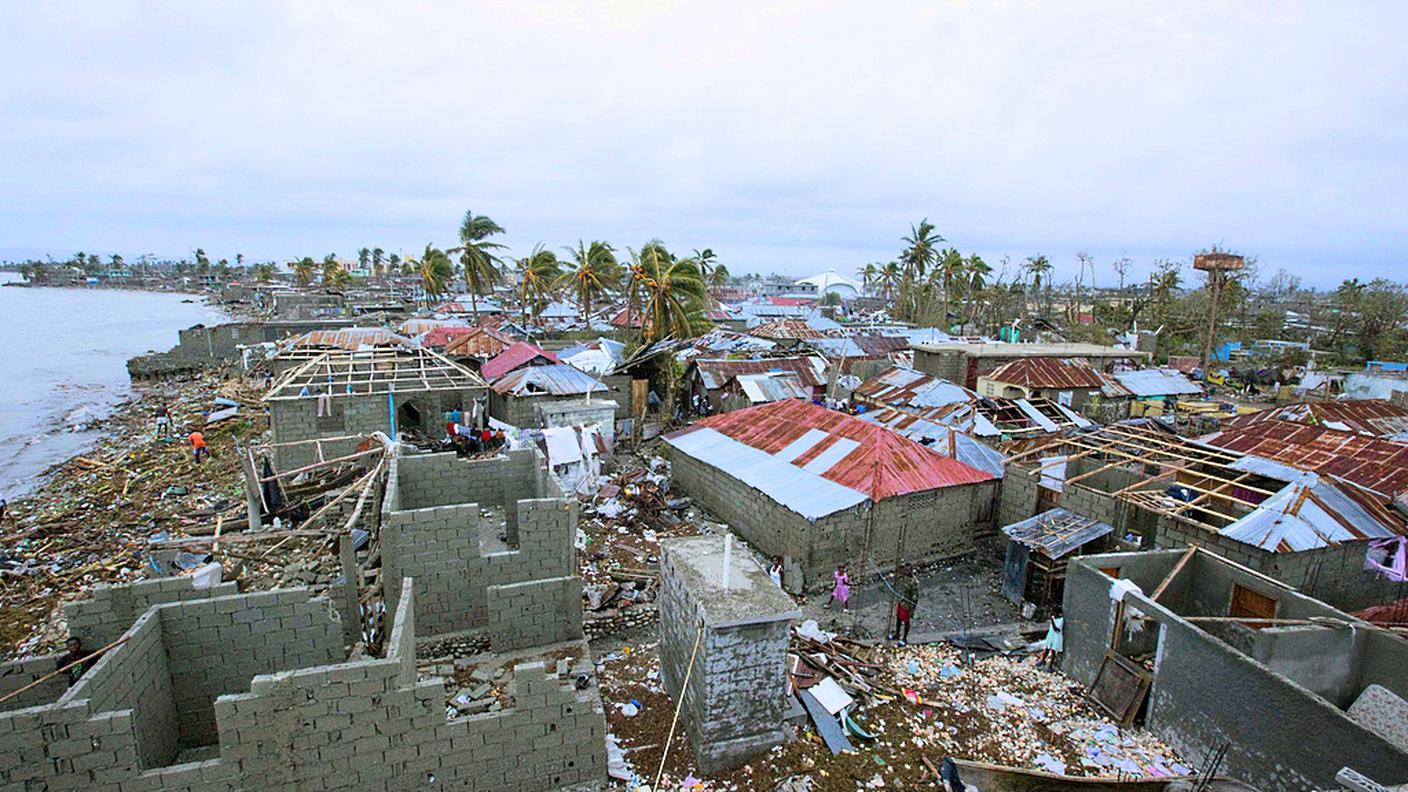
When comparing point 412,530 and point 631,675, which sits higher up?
point 412,530

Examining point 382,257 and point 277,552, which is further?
point 382,257

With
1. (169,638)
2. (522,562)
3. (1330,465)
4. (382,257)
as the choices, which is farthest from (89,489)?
(382,257)

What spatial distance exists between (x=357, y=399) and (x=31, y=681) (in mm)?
12810

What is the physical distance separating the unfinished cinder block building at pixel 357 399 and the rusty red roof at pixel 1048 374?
71.1 ft

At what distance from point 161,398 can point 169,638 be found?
115ft

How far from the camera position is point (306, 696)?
6.63 metres

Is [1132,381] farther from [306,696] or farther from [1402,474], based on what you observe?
[306,696]

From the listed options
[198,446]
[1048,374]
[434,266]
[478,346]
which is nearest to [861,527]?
[1048,374]

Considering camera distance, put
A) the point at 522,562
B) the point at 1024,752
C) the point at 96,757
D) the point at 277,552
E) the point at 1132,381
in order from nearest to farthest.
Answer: the point at 96,757 → the point at 1024,752 → the point at 522,562 → the point at 277,552 → the point at 1132,381

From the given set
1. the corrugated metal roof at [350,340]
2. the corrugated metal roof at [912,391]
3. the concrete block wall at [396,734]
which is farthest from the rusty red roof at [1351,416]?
the corrugated metal roof at [350,340]

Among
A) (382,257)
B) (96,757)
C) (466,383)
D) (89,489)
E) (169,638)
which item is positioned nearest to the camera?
(96,757)

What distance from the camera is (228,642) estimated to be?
8180mm

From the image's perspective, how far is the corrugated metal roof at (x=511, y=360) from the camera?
972 inches

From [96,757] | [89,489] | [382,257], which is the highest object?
[382,257]
